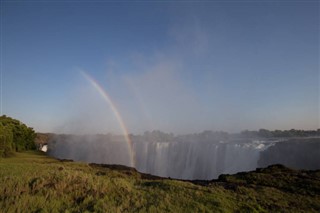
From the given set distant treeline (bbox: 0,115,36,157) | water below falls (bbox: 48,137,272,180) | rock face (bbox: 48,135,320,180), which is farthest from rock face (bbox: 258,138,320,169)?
distant treeline (bbox: 0,115,36,157)

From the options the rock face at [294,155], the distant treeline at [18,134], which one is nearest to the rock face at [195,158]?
the rock face at [294,155]

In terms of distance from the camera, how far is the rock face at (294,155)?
183ft

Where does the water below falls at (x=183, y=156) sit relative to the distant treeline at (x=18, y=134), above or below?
below

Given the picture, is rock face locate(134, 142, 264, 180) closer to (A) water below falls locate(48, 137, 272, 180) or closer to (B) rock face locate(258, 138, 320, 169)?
(A) water below falls locate(48, 137, 272, 180)

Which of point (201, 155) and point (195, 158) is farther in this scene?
point (195, 158)

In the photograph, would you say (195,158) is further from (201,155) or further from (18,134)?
(18,134)

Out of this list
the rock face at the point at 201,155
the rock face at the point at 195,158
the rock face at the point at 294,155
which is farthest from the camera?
the rock face at the point at 195,158

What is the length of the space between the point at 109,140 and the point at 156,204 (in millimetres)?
125585

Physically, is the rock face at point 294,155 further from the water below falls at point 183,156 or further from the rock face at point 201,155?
the water below falls at point 183,156

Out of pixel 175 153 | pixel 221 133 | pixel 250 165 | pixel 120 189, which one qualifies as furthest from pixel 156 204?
pixel 221 133

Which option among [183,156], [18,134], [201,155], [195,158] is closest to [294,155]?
[201,155]

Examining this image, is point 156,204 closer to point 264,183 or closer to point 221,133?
point 264,183

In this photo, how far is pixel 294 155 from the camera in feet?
195

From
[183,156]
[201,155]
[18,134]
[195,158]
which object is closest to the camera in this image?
[18,134]
